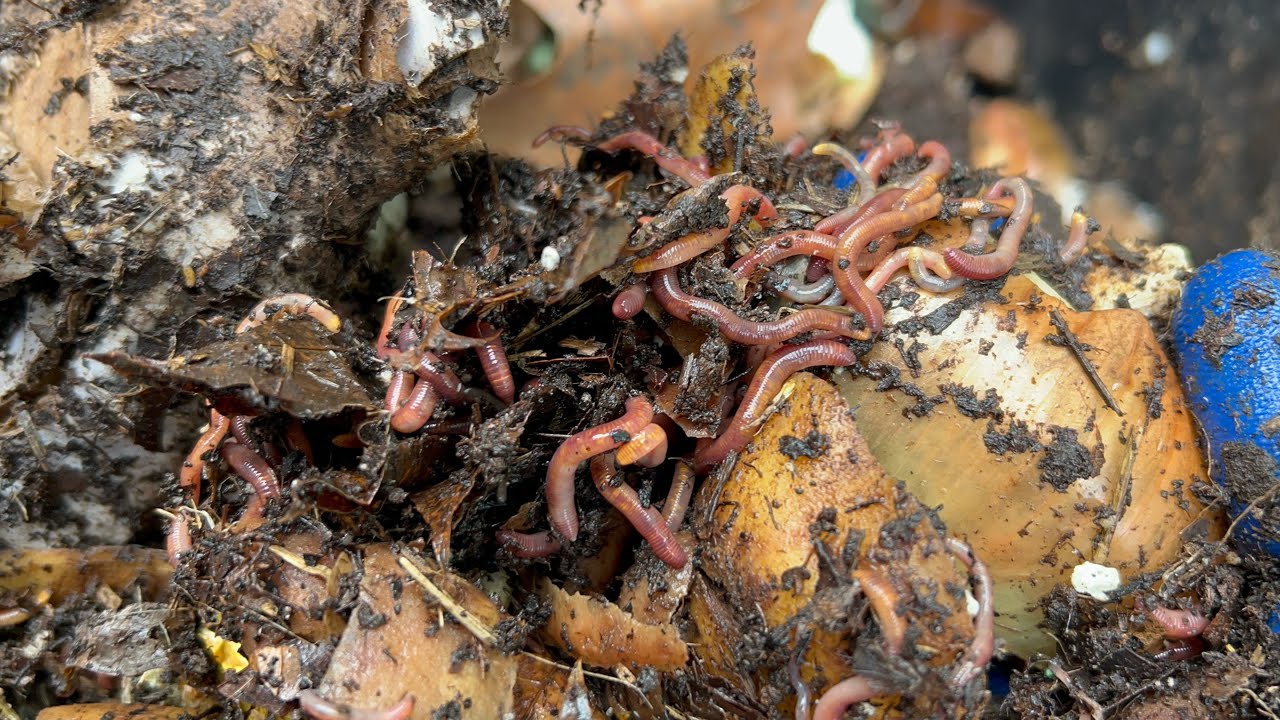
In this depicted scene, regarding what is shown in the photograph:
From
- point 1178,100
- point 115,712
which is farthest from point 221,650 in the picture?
point 1178,100

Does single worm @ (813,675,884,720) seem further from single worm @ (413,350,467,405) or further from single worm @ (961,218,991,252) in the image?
single worm @ (961,218,991,252)

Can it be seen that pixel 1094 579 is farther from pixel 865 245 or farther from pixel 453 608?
pixel 453 608

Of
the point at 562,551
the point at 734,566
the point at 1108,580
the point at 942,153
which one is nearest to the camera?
the point at 734,566

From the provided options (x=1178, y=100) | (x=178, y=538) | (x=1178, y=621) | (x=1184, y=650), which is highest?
(x=1178, y=100)

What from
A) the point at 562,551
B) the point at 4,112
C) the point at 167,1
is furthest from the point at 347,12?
the point at 562,551

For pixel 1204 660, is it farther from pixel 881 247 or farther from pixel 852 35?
pixel 852 35

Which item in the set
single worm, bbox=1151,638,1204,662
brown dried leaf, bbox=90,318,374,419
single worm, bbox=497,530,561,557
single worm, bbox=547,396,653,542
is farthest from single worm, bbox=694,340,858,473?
single worm, bbox=1151,638,1204,662
